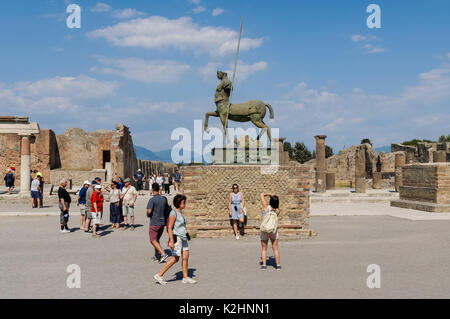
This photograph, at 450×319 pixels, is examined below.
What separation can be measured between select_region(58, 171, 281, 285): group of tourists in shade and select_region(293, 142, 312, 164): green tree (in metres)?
60.0

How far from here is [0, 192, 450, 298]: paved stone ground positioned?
5.62 meters

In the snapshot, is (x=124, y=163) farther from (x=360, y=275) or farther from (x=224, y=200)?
(x=360, y=275)

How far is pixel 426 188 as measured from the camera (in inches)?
689

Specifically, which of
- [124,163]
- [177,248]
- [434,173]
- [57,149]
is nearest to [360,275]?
[177,248]

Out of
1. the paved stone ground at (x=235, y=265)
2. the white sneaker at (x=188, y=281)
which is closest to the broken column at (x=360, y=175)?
the paved stone ground at (x=235, y=265)

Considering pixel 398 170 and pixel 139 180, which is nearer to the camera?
pixel 139 180

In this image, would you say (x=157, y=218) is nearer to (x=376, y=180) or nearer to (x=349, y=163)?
(x=376, y=180)

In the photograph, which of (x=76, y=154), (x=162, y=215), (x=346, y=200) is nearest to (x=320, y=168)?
(x=346, y=200)

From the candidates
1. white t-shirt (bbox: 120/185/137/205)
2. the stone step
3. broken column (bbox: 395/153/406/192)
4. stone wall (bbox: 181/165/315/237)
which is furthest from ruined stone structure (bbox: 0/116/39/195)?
broken column (bbox: 395/153/406/192)

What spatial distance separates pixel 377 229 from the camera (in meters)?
12.0

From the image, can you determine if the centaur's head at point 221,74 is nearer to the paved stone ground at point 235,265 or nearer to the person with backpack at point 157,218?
the paved stone ground at point 235,265

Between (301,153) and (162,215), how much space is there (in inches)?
2588

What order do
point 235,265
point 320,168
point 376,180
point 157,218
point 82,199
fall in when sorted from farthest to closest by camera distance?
point 376,180 < point 320,168 < point 82,199 < point 157,218 < point 235,265

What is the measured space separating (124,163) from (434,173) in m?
20.7
